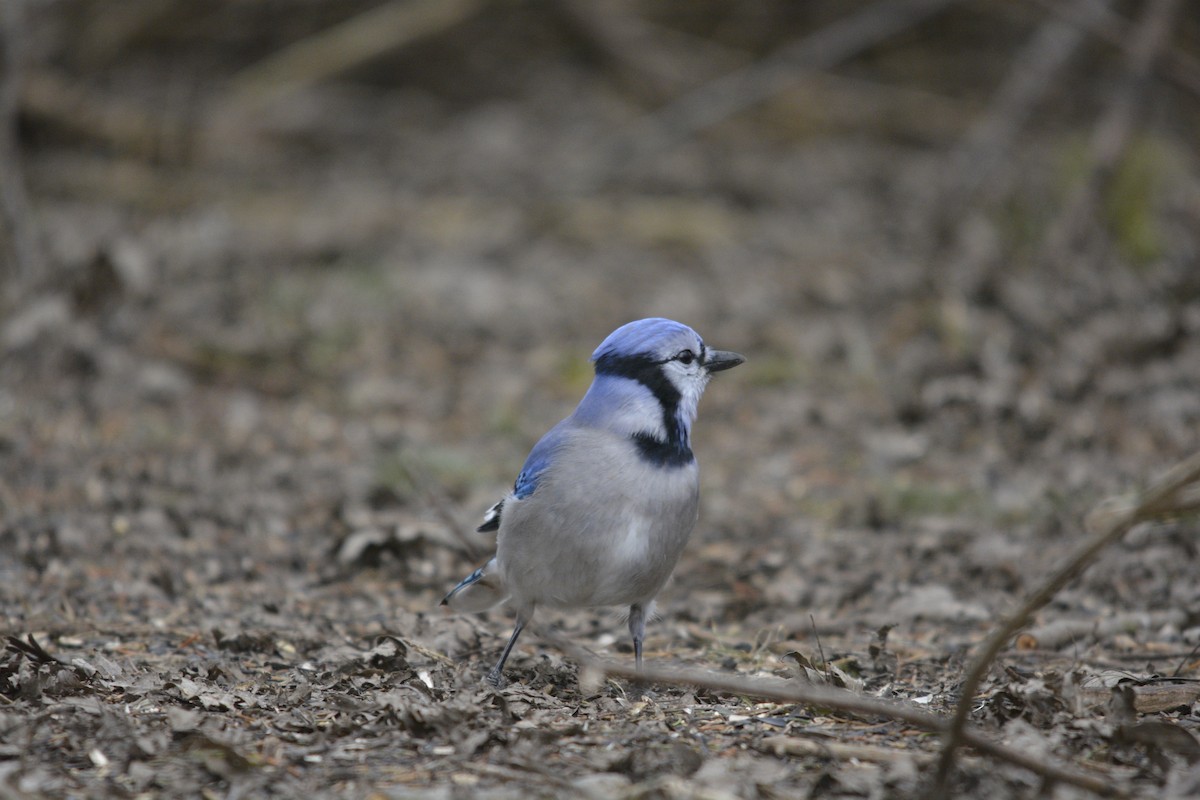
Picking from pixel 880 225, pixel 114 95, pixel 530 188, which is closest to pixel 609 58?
pixel 530 188

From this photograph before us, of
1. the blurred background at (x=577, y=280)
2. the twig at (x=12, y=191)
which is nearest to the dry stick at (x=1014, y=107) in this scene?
the blurred background at (x=577, y=280)

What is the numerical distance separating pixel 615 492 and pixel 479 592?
74 cm

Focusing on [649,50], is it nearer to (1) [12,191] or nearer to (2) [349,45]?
(2) [349,45]

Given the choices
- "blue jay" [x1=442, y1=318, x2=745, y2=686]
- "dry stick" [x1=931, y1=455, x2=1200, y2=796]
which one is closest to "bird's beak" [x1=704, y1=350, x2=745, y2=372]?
"blue jay" [x1=442, y1=318, x2=745, y2=686]

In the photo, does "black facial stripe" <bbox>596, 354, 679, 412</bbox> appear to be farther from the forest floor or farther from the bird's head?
the forest floor

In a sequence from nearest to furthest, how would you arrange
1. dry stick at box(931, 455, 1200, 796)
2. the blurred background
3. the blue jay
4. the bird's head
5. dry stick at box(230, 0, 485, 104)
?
1. dry stick at box(931, 455, 1200, 796)
2. the blue jay
3. the bird's head
4. the blurred background
5. dry stick at box(230, 0, 485, 104)

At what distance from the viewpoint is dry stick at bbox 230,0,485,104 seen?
9.66 meters

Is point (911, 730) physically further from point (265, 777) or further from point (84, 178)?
point (84, 178)

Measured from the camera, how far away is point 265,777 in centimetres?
263

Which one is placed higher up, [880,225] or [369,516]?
[880,225]

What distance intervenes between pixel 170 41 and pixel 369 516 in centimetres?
687

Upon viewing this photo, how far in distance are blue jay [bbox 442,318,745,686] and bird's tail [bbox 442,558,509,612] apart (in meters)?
0.05

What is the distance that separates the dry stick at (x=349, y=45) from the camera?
31.7 feet

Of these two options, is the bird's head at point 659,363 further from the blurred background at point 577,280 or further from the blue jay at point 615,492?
the blurred background at point 577,280
